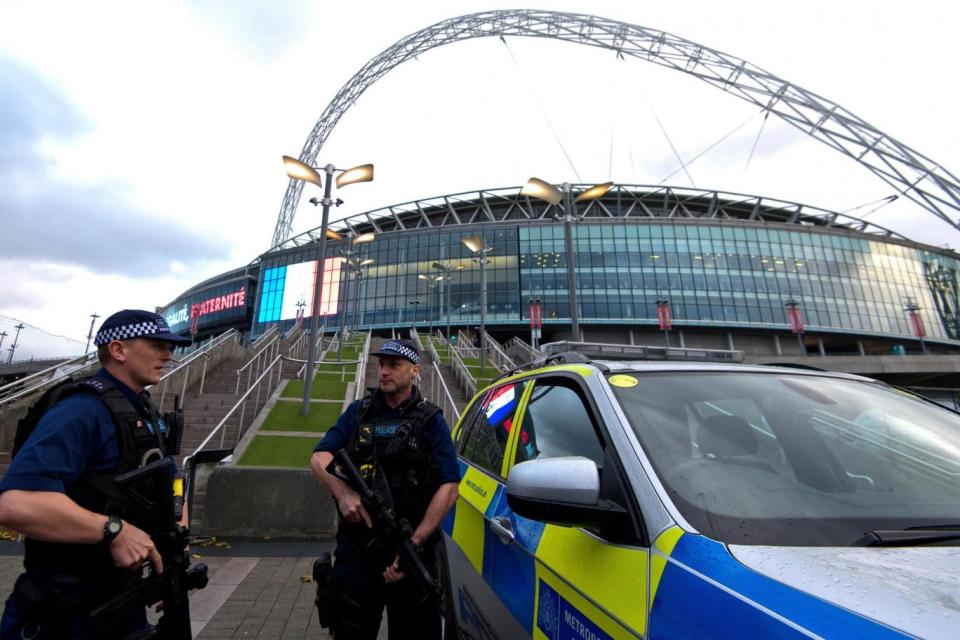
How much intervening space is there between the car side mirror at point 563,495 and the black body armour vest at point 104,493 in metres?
1.76

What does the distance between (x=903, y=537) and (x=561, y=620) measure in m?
1.02

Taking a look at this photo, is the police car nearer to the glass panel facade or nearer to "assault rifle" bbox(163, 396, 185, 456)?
"assault rifle" bbox(163, 396, 185, 456)

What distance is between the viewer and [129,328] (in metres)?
2.17

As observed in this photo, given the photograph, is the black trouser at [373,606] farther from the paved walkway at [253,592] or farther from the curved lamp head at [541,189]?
the curved lamp head at [541,189]

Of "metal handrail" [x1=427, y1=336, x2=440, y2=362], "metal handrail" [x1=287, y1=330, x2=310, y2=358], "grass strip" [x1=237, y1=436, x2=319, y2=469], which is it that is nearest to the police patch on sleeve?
"grass strip" [x1=237, y1=436, x2=319, y2=469]

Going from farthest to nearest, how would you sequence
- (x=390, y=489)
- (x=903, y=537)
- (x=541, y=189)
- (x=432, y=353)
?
(x=432, y=353) → (x=541, y=189) → (x=390, y=489) → (x=903, y=537)

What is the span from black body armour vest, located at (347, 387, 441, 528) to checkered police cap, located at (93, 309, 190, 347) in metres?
1.15

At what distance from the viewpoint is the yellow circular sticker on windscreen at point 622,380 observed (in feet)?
6.15

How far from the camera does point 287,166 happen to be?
11109mm

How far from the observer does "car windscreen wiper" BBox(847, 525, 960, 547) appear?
→ 3.71 feet

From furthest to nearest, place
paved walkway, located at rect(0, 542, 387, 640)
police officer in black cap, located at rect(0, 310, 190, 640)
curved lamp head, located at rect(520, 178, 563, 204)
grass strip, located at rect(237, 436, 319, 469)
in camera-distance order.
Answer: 1. curved lamp head, located at rect(520, 178, 563, 204)
2. grass strip, located at rect(237, 436, 319, 469)
3. paved walkway, located at rect(0, 542, 387, 640)
4. police officer in black cap, located at rect(0, 310, 190, 640)

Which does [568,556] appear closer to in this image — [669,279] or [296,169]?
[296,169]

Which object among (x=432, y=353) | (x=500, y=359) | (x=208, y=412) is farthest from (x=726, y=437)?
(x=500, y=359)

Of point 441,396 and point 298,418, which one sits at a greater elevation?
point 441,396
